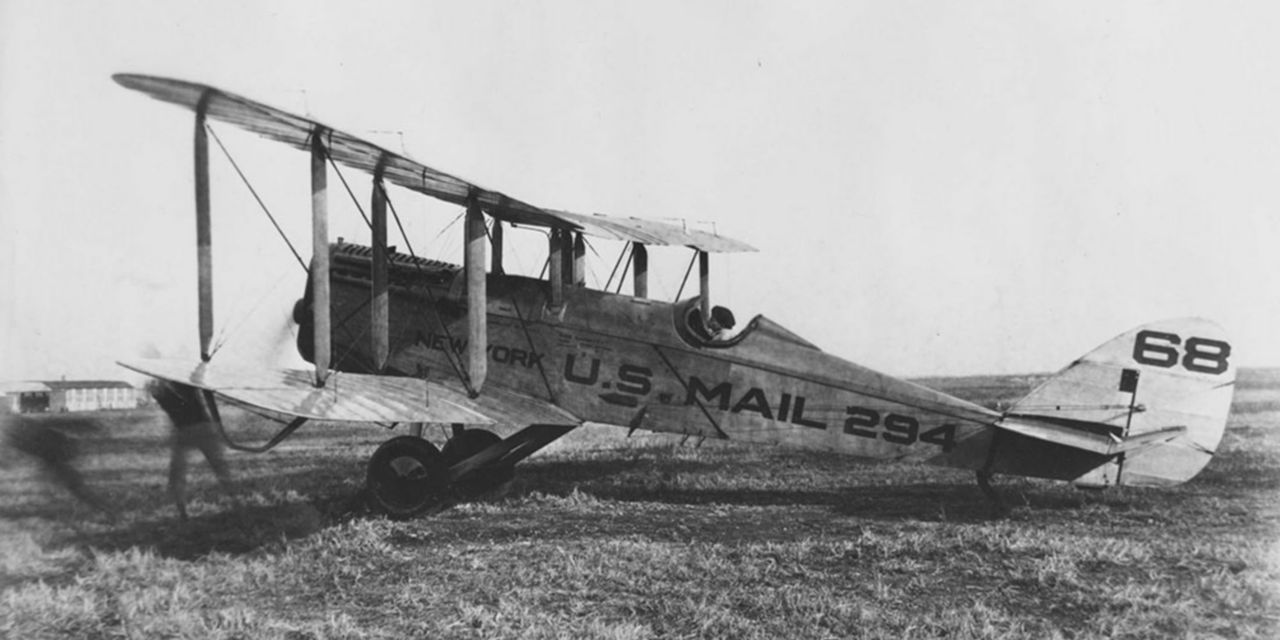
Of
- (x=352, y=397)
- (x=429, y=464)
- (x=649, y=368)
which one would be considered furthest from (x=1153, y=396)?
(x=352, y=397)

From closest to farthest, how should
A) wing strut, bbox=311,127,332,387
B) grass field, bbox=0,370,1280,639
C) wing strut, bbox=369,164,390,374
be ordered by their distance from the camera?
grass field, bbox=0,370,1280,639
wing strut, bbox=311,127,332,387
wing strut, bbox=369,164,390,374

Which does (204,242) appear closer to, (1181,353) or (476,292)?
(476,292)

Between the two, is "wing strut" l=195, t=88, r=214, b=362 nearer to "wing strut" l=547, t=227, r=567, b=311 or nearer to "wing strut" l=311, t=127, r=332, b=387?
"wing strut" l=311, t=127, r=332, b=387

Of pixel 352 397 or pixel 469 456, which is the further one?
pixel 469 456

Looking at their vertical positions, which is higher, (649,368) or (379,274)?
(379,274)

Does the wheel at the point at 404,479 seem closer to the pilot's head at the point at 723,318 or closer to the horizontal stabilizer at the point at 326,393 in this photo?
the horizontal stabilizer at the point at 326,393

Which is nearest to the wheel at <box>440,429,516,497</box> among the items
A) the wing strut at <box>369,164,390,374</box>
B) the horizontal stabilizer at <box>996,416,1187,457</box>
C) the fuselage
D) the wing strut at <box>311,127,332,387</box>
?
the fuselage
